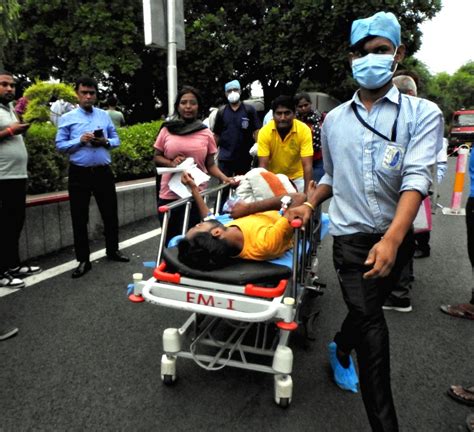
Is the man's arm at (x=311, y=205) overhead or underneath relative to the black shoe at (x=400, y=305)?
overhead

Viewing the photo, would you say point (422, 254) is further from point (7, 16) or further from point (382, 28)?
point (7, 16)

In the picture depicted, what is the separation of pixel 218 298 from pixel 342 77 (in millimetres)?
15686

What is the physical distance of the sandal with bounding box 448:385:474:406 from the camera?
2293 millimetres

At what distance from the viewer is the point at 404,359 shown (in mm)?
2766

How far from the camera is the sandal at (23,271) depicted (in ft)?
13.2

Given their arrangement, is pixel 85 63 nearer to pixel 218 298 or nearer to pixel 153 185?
pixel 153 185

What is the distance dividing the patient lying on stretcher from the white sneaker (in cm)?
218

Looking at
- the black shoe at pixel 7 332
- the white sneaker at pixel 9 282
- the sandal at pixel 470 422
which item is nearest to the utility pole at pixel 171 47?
the white sneaker at pixel 9 282

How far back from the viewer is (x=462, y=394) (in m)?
2.32

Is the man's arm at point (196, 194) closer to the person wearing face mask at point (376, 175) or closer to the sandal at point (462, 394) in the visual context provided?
the person wearing face mask at point (376, 175)

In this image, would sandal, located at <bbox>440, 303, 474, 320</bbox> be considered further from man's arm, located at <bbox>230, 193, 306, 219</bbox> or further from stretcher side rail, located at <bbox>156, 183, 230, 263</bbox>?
stretcher side rail, located at <bbox>156, 183, 230, 263</bbox>

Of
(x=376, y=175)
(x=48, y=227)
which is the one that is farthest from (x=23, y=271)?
(x=376, y=175)

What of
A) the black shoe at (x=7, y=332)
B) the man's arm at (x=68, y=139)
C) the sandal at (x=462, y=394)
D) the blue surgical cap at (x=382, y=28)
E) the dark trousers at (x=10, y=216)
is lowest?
the black shoe at (x=7, y=332)

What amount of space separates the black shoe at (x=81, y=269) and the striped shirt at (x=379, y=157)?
287 cm
